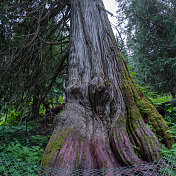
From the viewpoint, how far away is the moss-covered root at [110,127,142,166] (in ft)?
4.94

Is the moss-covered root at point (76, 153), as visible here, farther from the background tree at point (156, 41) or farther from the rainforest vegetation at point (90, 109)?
the background tree at point (156, 41)

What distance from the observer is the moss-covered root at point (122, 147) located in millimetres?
1506

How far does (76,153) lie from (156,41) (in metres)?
7.46

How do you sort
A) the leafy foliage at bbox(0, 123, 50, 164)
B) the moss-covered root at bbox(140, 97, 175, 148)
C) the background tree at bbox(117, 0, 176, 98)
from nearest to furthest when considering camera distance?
the moss-covered root at bbox(140, 97, 175, 148)
the leafy foliage at bbox(0, 123, 50, 164)
the background tree at bbox(117, 0, 176, 98)

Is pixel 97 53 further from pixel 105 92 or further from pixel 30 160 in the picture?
pixel 30 160

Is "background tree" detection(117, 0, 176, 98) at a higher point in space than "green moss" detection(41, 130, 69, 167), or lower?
higher

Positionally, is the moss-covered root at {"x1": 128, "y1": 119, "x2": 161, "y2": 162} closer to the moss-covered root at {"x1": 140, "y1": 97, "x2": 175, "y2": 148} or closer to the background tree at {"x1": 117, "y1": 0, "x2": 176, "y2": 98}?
the moss-covered root at {"x1": 140, "y1": 97, "x2": 175, "y2": 148}

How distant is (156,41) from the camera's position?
7.14 meters

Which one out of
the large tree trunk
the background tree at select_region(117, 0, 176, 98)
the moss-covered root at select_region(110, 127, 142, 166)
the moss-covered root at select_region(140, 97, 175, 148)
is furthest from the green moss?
Result: the background tree at select_region(117, 0, 176, 98)

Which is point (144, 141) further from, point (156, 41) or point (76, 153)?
point (156, 41)

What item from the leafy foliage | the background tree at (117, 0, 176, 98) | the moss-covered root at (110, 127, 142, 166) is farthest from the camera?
the background tree at (117, 0, 176, 98)

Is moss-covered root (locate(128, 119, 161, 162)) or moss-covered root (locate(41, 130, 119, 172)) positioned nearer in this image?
moss-covered root (locate(41, 130, 119, 172))

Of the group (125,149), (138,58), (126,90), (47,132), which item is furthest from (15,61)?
(138,58)

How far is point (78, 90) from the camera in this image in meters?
2.01
